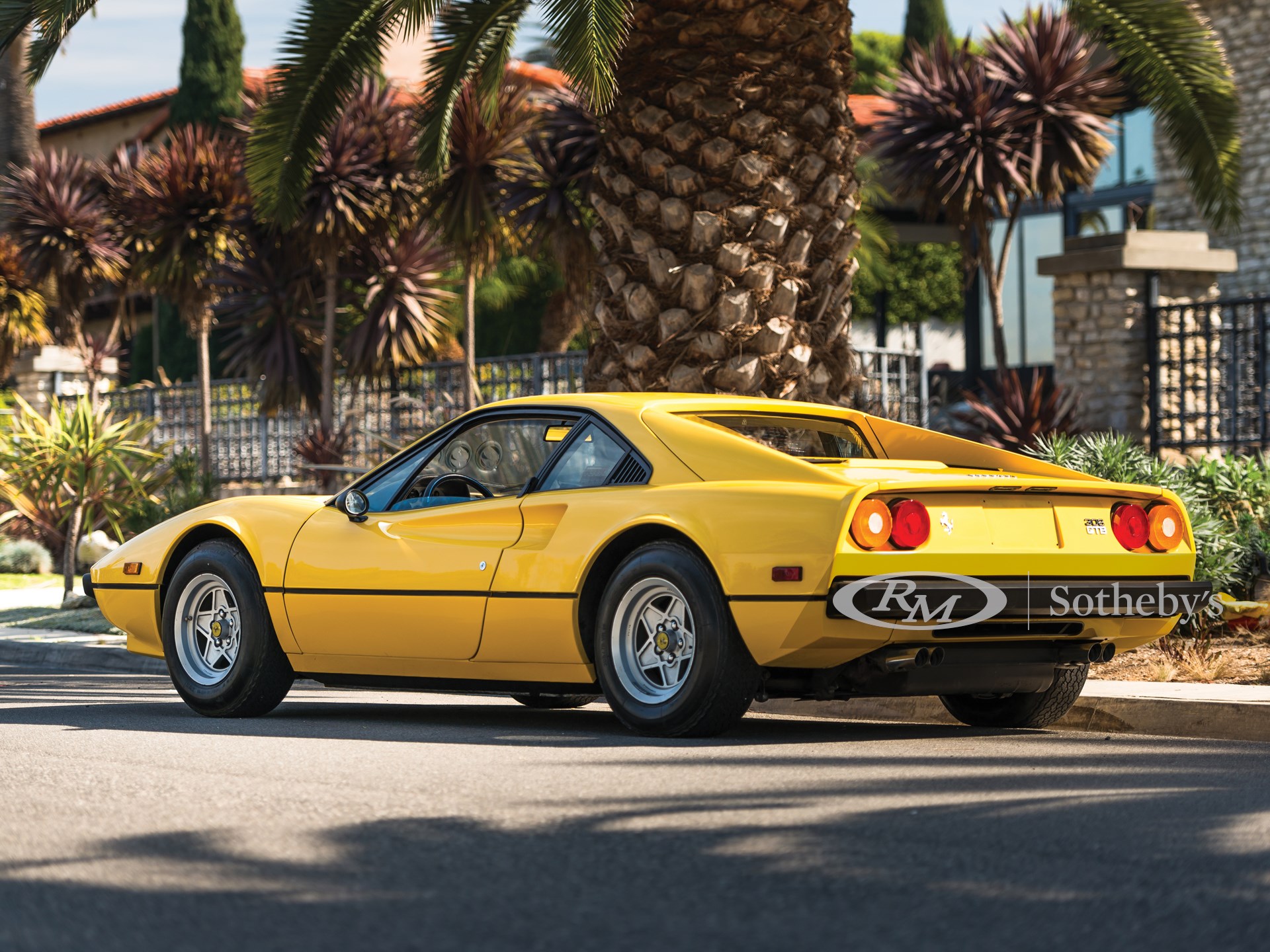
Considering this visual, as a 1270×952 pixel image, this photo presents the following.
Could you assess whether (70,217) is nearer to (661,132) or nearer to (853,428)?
(661,132)

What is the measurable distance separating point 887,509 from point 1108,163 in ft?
81.3

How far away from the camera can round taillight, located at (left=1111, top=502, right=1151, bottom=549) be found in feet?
23.1

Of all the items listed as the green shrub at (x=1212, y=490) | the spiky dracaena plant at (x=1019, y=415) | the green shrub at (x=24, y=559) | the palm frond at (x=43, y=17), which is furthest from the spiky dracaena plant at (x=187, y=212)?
the green shrub at (x=1212, y=490)

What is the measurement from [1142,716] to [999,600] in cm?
156

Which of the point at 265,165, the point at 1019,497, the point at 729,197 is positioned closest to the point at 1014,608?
the point at 1019,497

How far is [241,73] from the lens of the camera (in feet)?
128

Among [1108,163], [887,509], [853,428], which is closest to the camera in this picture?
[887,509]

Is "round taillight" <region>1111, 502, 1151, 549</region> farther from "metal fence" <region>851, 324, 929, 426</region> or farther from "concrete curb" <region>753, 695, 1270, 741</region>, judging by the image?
"metal fence" <region>851, 324, 929, 426</region>

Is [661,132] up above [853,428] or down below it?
above

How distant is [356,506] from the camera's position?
314 inches

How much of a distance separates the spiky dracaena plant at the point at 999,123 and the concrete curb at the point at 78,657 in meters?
11.1

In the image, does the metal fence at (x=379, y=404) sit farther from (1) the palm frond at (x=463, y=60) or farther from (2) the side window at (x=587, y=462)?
(2) the side window at (x=587, y=462)

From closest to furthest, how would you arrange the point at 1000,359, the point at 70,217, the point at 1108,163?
the point at 1000,359 → the point at 70,217 → the point at 1108,163

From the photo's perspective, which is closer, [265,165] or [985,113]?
[265,165]
